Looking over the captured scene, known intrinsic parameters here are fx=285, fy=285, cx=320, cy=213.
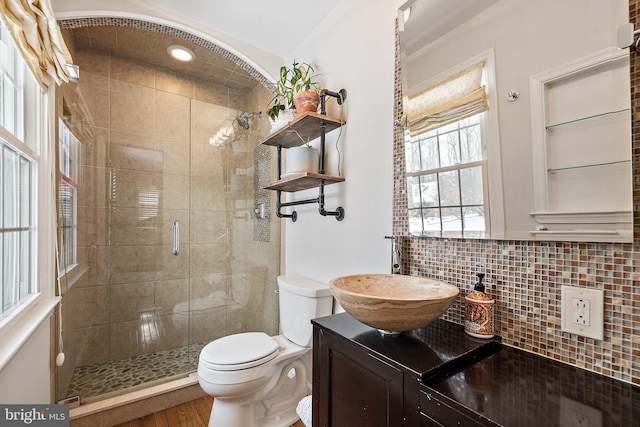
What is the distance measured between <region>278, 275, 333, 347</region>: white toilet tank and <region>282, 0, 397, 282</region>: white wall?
0.50 feet

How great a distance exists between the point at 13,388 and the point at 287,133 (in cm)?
164

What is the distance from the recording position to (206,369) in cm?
144

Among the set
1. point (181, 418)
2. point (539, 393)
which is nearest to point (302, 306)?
point (181, 418)

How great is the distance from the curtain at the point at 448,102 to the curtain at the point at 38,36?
145 centimetres

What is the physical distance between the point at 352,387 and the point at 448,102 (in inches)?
42.3

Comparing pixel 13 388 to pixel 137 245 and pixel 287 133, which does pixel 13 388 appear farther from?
pixel 287 133

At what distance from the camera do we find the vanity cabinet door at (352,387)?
0.78m

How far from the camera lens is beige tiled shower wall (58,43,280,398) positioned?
2180 millimetres

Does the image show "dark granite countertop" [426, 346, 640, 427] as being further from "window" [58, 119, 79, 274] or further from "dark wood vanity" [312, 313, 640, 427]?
"window" [58, 119, 79, 274]

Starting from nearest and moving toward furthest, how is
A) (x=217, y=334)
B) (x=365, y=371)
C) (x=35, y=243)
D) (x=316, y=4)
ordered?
(x=365, y=371)
(x=35, y=243)
(x=316, y=4)
(x=217, y=334)

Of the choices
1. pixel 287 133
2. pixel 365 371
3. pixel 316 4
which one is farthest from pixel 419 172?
pixel 316 4

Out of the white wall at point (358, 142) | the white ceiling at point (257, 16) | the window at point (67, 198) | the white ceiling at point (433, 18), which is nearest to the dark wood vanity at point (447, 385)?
the white wall at point (358, 142)

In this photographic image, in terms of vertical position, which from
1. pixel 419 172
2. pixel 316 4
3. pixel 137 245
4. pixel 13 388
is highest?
pixel 316 4

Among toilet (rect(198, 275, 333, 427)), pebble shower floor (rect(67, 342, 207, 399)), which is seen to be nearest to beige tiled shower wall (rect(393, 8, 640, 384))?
toilet (rect(198, 275, 333, 427))
